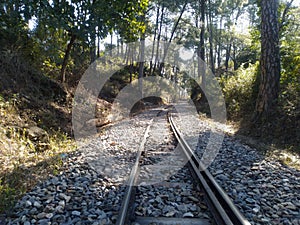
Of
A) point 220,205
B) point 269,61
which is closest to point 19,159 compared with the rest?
point 220,205

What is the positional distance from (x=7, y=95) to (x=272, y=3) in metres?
8.30

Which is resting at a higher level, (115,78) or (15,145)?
(115,78)

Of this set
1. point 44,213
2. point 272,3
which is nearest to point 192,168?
point 44,213

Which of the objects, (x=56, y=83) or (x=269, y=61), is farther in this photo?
(x=56, y=83)

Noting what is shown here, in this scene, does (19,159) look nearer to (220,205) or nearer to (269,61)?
(220,205)

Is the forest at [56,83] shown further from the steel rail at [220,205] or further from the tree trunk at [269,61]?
the steel rail at [220,205]

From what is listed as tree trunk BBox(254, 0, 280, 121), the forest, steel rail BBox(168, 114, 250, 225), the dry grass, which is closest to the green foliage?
the forest

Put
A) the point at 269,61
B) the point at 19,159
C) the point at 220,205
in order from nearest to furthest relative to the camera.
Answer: the point at 220,205
the point at 19,159
the point at 269,61

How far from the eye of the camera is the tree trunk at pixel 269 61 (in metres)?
7.12

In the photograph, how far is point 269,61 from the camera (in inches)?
285

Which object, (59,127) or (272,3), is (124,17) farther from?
(272,3)

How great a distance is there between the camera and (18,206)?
8.52 ft

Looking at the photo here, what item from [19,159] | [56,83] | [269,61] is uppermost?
[269,61]

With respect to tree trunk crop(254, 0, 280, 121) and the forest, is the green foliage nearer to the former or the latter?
the forest
